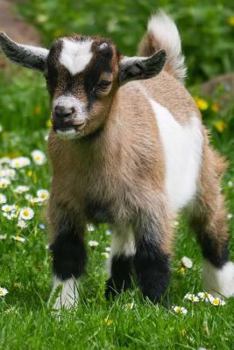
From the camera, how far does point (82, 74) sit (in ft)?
17.1

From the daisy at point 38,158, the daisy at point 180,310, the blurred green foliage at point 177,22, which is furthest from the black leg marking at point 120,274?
the blurred green foliage at point 177,22

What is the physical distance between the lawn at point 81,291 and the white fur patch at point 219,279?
7 cm

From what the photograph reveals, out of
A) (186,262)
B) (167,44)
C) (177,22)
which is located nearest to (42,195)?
(186,262)

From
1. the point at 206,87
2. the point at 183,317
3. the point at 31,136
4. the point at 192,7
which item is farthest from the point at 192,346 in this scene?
the point at 192,7

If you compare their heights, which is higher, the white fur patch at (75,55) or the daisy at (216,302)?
the white fur patch at (75,55)

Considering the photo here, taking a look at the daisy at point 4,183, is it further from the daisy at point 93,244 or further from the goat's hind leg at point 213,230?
the goat's hind leg at point 213,230

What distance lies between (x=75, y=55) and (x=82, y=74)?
0.31 feet

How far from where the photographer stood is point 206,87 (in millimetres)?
9594

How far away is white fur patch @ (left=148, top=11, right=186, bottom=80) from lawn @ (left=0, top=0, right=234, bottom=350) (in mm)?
934

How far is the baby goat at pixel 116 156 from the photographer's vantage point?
5.27m

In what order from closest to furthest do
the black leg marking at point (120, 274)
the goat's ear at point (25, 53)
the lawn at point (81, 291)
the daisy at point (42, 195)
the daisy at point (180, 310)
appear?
1. the lawn at point (81, 291)
2. the daisy at point (180, 310)
3. the goat's ear at point (25, 53)
4. the black leg marking at point (120, 274)
5. the daisy at point (42, 195)

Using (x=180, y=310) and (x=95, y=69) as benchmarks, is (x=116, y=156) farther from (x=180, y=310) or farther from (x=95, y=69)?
(x=180, y=310)

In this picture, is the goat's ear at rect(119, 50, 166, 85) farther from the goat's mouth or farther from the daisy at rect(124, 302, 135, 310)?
the daisy at rect(124, 302, 135, 310)

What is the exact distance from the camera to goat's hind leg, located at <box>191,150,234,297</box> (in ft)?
21.1
